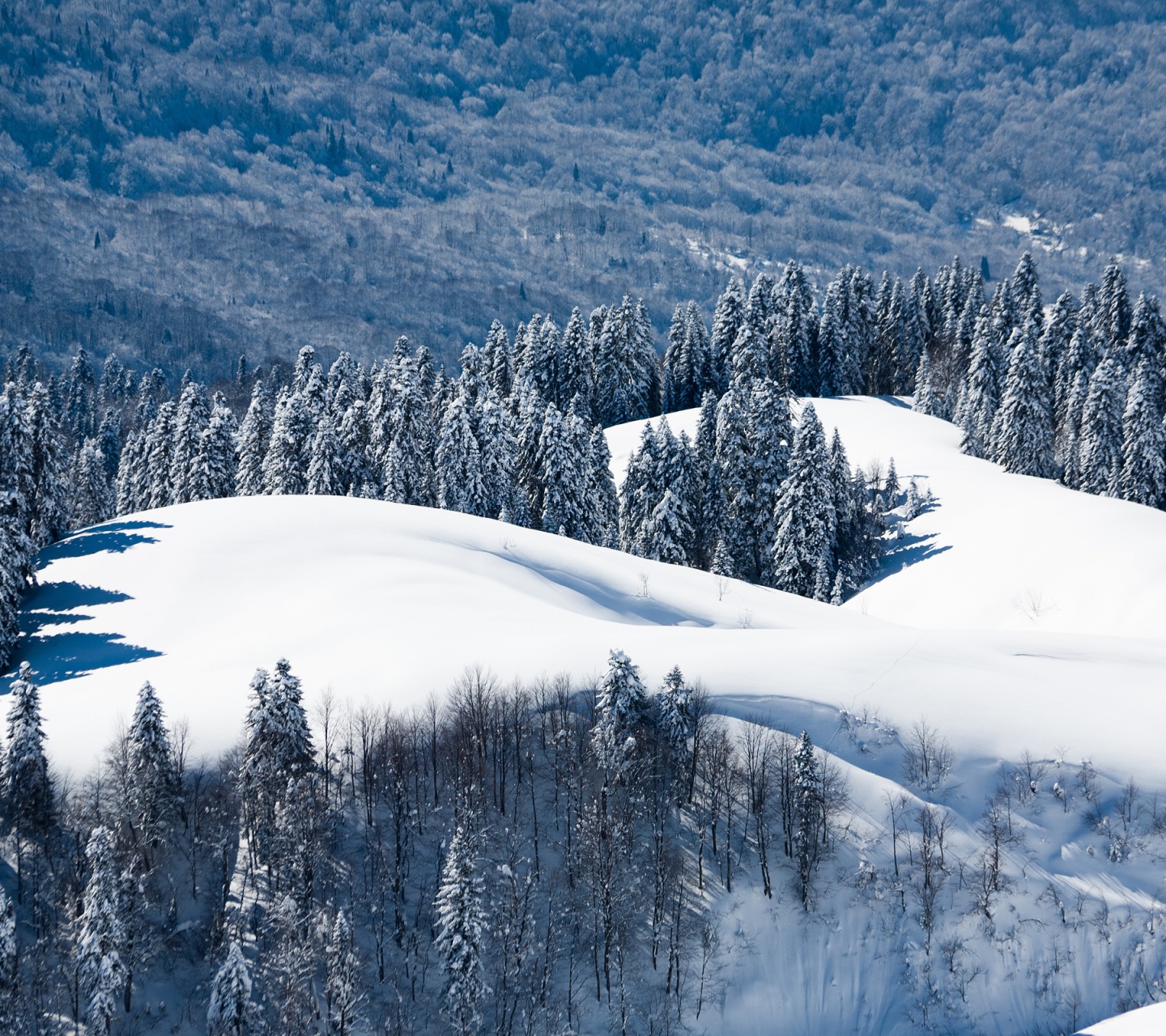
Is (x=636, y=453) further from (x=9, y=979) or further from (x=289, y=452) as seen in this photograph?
(x=9, y=979)

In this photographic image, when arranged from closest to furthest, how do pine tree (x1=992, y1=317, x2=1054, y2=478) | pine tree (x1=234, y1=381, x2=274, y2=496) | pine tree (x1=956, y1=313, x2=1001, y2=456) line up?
pine tree (x1=234, y1=381, x2=274, y2=496)
pine tree (x1=992, y1=317, x2=1054, y2=478)
pine tree (x1=956, y1=313, x2=1001, y2=456)

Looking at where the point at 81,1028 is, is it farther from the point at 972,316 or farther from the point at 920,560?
the point at 972,316

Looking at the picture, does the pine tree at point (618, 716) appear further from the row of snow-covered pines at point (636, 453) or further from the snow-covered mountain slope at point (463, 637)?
the row of snow-covered pines at point (636, 453)

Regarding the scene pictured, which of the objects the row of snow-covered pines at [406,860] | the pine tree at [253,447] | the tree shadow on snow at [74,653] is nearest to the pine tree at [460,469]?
the pine tree at [253,447]

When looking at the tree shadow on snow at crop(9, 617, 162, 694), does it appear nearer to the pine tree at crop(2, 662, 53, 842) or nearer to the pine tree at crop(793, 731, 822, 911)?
the pine tree at crop(2, 662, 53, 842)

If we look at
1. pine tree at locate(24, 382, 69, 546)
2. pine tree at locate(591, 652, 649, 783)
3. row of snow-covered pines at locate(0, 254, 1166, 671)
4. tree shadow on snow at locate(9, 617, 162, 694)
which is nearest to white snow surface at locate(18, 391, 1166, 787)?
tree shadow on snow at locate(9, 617, 162, 694)

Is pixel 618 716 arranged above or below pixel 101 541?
below

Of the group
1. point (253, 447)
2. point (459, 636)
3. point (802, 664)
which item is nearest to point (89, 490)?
point (253, 447)

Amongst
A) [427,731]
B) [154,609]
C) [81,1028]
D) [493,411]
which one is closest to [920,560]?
[493,411]
